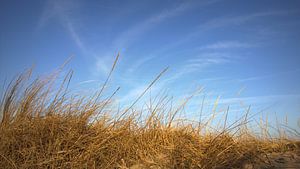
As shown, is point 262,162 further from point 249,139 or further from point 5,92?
point 5,92

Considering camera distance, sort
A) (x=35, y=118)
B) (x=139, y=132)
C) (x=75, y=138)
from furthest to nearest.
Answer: (x=139, y=132) < (x=35, y=118) < (x=75, y=138)

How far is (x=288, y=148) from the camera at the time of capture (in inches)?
120

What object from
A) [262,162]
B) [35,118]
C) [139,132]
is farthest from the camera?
[139,132]

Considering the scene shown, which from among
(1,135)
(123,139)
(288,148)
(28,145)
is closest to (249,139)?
(288,148)

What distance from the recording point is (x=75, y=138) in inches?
108

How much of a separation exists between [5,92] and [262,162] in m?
3.24

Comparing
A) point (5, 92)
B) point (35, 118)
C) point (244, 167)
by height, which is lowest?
point (244, 167)

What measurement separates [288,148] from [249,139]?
A: 1.61ft

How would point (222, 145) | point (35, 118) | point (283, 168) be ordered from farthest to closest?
point (35, 118)
point (222, 145)
point (283, 168)

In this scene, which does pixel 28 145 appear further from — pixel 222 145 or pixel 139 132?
pixel 222 145

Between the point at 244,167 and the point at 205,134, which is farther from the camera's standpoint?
the point at 205,134

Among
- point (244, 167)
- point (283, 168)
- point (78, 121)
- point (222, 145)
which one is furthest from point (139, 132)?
point (283, 168)

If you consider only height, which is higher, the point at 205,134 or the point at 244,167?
the point at 205,134

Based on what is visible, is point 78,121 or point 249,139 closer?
point 78,121
